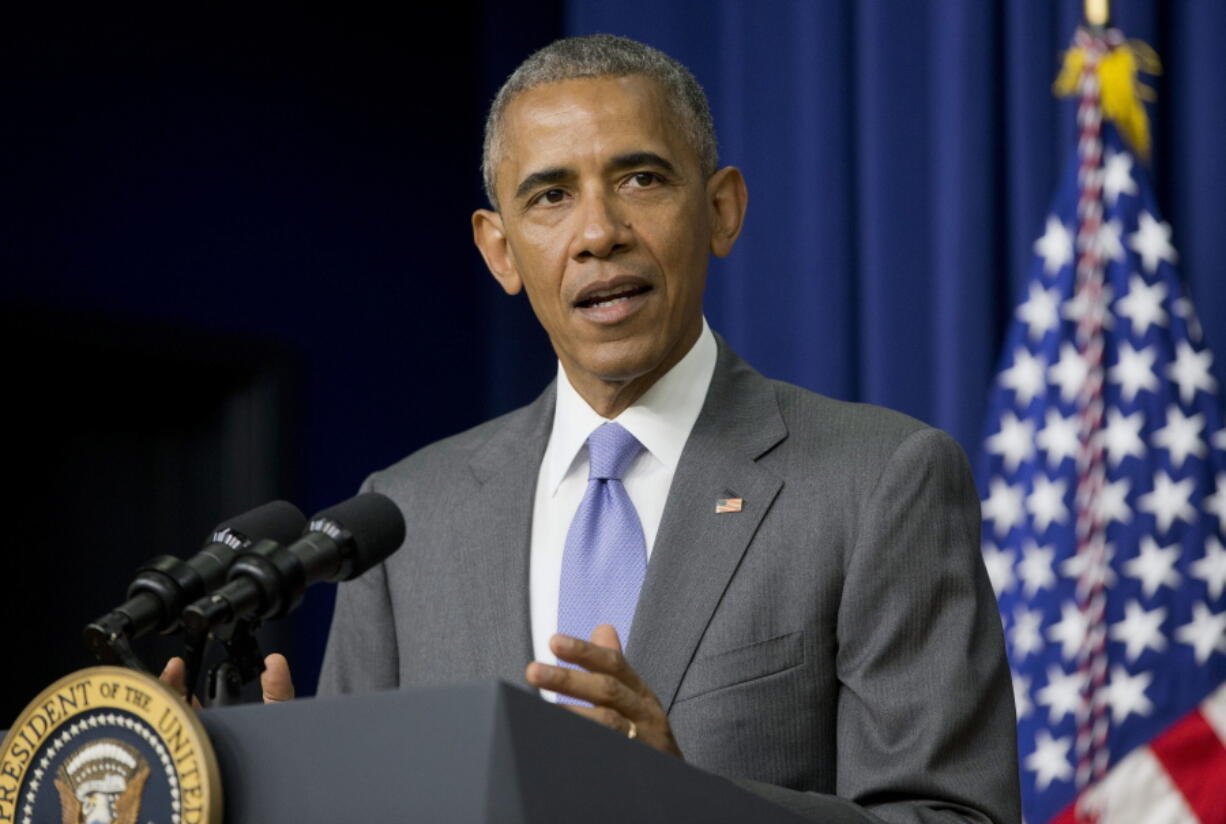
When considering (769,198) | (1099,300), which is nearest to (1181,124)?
(1099,300)

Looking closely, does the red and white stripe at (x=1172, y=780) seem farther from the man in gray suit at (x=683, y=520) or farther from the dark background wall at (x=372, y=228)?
the man in gray suit at (x=683, y=520)

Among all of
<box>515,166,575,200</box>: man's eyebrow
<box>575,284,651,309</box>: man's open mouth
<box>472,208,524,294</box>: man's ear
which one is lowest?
<box>575,284,651,309</box>: man's open mouth

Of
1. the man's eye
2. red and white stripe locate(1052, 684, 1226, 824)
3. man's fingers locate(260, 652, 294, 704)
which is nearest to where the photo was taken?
man's fingers locate(260, 652, 294, 704)

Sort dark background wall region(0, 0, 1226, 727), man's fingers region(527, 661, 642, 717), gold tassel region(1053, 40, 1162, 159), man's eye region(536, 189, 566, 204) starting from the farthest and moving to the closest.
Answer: dark background wall region(0, 0, 1226, 727)
gold tassel region(1053, 40, 1162, 159)
man's eye region(536, 189, 566, 204)
man's fingers region(527, 661, 642, 717)

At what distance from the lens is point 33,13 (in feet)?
12.8

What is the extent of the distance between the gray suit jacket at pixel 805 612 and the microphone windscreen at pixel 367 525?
1.60ft

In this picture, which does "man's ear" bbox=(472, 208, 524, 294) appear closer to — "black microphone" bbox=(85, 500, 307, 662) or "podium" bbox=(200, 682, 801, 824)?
"black microphone" bbox=(85, 500, 307, 662)

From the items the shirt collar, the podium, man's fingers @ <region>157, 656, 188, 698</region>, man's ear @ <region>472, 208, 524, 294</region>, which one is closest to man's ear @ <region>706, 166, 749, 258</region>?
the shirt collar

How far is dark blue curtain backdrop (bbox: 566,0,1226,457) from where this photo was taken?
331 centimetres

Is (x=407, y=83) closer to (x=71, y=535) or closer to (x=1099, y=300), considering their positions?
(x=71, y=535)

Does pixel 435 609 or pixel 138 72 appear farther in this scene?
pixel 138 72

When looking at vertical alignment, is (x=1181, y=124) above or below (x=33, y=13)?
below

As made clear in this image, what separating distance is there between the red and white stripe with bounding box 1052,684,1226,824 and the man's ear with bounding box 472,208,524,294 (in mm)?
1544

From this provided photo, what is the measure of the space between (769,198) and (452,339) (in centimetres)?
125
